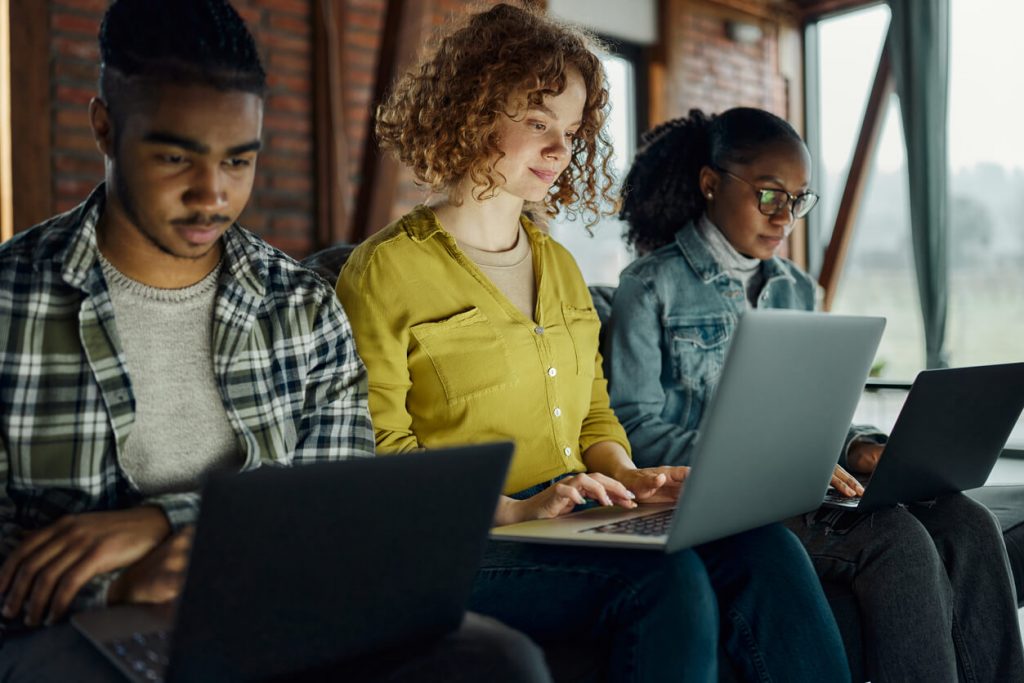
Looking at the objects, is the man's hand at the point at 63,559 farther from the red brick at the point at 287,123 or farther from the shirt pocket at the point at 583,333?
the red brick at the point at 287,123

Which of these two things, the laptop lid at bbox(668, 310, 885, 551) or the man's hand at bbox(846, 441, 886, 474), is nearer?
the laptop lid at bbox(668, 310, 885, 551)

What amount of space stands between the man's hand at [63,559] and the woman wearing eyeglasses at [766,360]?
69cm

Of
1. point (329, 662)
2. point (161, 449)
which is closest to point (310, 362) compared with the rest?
point (161, 449)

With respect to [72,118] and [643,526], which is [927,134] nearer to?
[72,118]

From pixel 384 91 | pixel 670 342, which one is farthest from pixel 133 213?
pixel 384 91

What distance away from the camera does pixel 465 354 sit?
Answer: 1514 mm

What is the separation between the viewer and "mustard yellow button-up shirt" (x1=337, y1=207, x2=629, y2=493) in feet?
4.81

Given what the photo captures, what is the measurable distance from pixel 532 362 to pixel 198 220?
627mm

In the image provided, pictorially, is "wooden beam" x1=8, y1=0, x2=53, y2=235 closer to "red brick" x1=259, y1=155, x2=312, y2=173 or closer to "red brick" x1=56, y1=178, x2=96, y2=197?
"red brick" x1=56, y1=178, x2=96, y2=197

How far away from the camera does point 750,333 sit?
105cm

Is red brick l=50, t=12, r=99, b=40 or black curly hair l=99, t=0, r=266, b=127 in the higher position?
red brick l=50, t=12, r=99, b=40

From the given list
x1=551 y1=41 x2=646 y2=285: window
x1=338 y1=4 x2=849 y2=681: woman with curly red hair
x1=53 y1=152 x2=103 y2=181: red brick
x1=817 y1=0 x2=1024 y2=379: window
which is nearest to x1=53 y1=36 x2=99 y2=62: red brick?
x1=53 y1=152 x2=103 y2=181: red brick

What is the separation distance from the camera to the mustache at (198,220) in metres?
1.11

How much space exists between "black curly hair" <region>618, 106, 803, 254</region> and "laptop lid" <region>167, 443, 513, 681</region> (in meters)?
1.34
